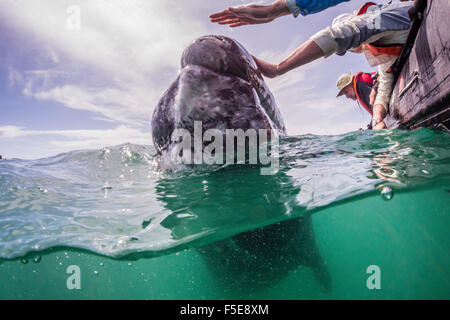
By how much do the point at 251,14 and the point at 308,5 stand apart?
706 mm

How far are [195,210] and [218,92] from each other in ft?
4.32

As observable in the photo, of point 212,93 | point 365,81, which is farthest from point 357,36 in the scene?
point 365,81

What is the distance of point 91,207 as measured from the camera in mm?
3076

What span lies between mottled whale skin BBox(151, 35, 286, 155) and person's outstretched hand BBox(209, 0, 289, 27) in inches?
16.4

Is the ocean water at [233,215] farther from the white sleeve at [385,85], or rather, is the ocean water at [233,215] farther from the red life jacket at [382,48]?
the red life jacket at [382,48]

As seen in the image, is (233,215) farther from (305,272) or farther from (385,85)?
(385,85)

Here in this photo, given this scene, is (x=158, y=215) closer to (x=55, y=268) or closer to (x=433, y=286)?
(x=55, y=268)

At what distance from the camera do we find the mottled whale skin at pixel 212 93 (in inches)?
90.7

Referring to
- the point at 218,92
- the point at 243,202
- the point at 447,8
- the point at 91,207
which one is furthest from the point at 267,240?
the point at 447,8

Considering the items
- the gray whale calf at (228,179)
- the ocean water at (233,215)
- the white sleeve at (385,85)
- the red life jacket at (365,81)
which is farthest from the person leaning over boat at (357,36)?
the red life jacket at (365,81)

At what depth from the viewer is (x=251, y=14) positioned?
280 cm

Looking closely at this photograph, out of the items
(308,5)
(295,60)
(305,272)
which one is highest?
(308,5)

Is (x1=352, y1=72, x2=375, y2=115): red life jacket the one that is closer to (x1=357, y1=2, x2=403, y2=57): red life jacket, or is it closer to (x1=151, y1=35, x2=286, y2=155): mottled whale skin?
(x1=357, y1=2, x2=403, y2=57): red life jacket

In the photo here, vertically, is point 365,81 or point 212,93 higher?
point 365,81
